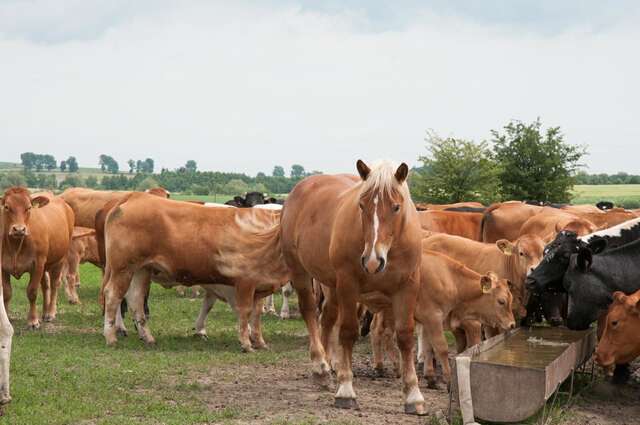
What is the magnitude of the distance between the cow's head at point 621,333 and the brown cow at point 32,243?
349 inches

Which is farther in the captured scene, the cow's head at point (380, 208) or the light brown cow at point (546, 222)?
the light brown cow at point (546, 222)

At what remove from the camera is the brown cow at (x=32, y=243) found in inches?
538

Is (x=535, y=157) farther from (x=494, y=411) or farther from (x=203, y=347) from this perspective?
(x=494, y=411)

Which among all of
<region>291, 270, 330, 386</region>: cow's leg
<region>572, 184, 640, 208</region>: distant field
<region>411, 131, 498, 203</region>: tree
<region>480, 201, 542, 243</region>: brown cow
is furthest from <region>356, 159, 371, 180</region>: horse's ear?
<region>572, 184, 640, 208</region>: distant field

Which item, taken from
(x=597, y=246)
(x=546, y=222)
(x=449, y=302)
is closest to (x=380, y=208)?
(x=449, y=302)

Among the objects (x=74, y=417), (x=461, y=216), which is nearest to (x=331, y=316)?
(x=74, y=417)

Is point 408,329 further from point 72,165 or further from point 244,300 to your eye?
point 72,165

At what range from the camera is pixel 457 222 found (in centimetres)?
1645

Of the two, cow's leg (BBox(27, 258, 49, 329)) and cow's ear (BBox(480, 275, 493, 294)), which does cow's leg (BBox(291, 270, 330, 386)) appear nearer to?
cow's ear (BBox(480, 275, 493, 294))

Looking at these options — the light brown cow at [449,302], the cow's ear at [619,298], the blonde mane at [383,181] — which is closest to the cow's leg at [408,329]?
the blonde mane at [383,181]

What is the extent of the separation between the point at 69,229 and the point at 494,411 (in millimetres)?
10555

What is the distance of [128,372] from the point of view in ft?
32.7

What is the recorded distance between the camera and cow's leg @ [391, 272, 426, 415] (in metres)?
8.16

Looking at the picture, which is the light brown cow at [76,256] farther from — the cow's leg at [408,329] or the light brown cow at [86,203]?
the cow's leg at [408,329]
